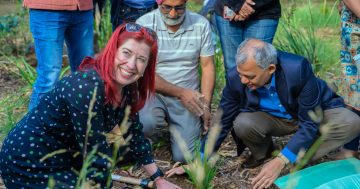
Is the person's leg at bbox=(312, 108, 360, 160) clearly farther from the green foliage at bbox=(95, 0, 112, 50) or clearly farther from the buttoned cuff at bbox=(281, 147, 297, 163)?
the green foliage at bbox=(95, 0, 112, 50)

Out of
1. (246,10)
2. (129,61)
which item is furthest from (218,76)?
(129,61)

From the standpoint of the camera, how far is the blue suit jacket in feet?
9.70

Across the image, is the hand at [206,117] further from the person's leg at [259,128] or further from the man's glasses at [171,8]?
the man's glasses at [171,8]

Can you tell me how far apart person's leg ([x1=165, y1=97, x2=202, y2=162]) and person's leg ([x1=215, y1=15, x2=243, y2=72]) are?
0.39 meters

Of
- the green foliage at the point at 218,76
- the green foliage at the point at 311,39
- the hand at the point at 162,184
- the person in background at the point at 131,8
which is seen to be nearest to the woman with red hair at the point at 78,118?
the hand at the point at 162,184

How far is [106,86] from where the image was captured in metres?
2.45

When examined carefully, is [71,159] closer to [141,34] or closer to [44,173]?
[44,173]

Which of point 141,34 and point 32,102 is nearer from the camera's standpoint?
point 141,34

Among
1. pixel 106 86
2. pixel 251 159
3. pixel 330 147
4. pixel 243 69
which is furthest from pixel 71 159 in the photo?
pixel 330 147

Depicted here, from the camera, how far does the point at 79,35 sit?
11.9 feet

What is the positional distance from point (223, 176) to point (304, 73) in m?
0.74

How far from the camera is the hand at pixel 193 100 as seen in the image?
3436 millimetres

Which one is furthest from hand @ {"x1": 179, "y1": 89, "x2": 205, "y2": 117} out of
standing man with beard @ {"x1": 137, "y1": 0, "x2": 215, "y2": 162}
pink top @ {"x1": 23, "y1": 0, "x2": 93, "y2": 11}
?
pink top @ {"x1": 23, "y1": 0, "x2": 93, "y2": 11}

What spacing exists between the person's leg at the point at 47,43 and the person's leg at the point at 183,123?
2.24 ft
